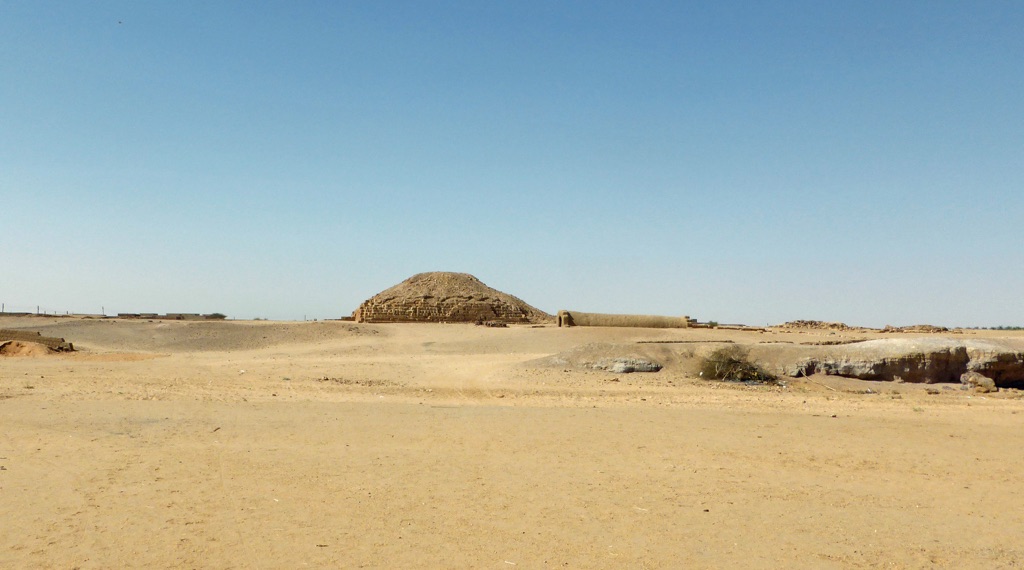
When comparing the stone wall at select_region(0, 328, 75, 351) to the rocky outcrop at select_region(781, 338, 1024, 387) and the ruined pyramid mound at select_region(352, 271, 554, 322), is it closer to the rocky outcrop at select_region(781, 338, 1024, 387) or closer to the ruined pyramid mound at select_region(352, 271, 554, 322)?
the ruined pyramid mound at select_region(352, 271, 554, 322)

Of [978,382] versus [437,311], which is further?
[437,311]

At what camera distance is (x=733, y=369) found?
1566 centimetres

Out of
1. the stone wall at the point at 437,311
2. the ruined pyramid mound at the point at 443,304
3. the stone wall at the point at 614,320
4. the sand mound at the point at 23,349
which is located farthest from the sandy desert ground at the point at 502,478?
the ruined pyramid mound at the point at 443,304

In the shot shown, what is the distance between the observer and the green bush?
15.4 m

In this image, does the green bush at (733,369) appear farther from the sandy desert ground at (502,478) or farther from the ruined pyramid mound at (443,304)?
the ruined pyramid mound at (443,304)

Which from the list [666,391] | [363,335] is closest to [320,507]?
[666,391]

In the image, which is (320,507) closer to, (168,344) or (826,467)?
(826,467)

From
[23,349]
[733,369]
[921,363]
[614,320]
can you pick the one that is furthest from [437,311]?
[921,363]

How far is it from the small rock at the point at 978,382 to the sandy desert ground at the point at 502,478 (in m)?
0.66

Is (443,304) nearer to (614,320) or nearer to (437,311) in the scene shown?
(437,311)

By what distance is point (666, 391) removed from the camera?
13898 mm

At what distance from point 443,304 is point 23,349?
27.4 meters

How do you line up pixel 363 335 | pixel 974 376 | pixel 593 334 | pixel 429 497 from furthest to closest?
pixel 363 335, pixel 593 334, pixel 974 376, pixel 429 497

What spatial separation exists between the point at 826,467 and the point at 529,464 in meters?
3.26
